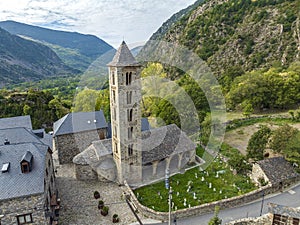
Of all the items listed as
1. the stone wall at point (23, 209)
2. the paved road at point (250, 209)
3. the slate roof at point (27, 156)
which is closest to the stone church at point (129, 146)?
the paved road at point (250, 209)

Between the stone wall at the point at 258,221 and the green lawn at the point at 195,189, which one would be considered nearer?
the stone wall at the point at 258,221

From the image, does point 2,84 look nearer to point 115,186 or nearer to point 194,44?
point 194,44

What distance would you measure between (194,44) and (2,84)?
9656 cm

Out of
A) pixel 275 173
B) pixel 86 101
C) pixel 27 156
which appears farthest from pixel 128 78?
pixel 86 101

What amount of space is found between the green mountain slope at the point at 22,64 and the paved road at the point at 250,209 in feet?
413

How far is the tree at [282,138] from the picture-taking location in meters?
29.0

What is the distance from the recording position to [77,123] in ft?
111

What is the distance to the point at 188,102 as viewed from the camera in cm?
4184

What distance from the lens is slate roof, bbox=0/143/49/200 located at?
17516 millimetres

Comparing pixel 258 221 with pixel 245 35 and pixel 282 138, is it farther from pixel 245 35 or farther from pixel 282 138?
pixel 245 35

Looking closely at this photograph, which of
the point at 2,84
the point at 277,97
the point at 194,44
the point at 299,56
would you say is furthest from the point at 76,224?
the point at 2,84

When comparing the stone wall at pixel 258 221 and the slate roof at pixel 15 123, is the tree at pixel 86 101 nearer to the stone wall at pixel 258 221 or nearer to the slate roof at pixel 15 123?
the slate roof at pixel 15 123

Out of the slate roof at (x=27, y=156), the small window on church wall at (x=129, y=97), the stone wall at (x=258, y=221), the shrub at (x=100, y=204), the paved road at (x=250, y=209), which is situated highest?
the small window on church wall at (x=129, y=97)

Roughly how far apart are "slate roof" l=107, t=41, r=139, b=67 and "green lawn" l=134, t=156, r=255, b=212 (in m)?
13.6
